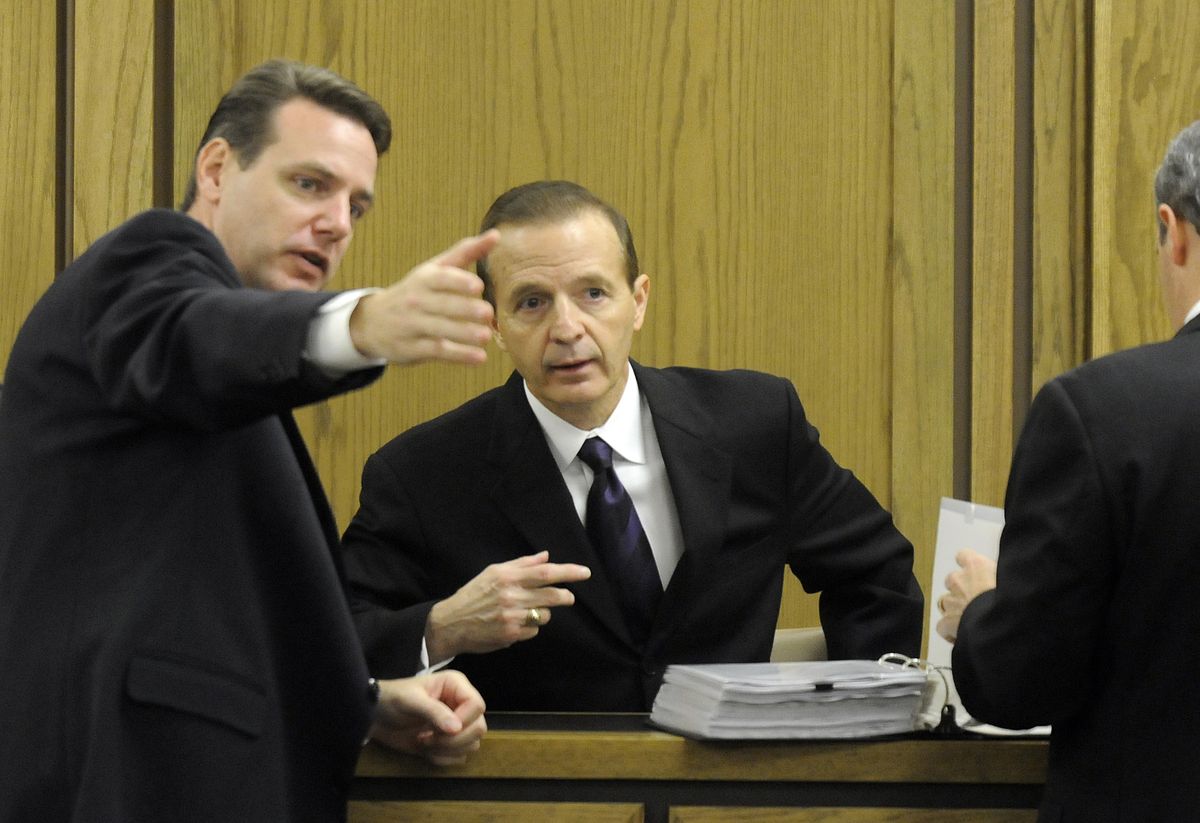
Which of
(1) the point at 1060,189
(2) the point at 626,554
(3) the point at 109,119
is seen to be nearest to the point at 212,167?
(2) the point at 626,554

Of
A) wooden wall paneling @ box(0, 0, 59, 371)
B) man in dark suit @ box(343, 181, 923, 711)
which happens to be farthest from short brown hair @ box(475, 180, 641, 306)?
wooden wall paneling @ box(0, 0, 59, 371)

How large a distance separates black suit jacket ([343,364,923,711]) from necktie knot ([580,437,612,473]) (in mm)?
61

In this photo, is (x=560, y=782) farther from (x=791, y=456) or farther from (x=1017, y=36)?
(x=1017, y=36)

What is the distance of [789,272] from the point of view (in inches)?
139

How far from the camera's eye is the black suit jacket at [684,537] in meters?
2.51

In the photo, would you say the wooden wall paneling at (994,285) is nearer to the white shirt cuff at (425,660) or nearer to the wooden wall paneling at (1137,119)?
the wooden wall paneling at (1137,119)

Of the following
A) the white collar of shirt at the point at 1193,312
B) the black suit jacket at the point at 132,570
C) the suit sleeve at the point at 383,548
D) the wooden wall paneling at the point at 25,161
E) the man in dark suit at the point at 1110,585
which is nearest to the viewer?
the black suit jacket at the point at 132,570

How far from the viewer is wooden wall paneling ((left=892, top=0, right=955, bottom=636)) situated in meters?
3.50

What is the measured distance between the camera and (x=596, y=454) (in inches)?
102

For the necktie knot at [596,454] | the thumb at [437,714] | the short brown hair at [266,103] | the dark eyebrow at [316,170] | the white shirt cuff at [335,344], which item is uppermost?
the short brown hair at [266,103]

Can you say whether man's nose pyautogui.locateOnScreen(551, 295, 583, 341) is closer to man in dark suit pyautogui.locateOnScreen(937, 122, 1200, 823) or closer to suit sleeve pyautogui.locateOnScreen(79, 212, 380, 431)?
man in dark suit pyautogui.locateOnScreen(937, 122, 1200, 823)

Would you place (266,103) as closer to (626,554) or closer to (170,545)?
(170,545)

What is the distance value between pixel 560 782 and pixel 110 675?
636 mm

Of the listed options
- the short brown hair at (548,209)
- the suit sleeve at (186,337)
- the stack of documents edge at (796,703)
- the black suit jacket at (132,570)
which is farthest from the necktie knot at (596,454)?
the suit sleeve at (186,337)
